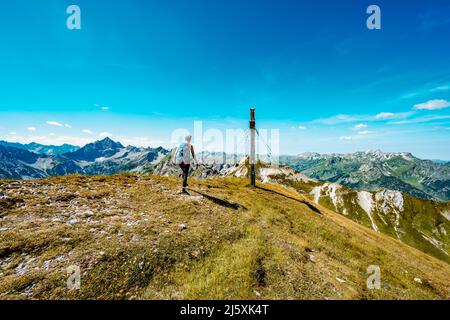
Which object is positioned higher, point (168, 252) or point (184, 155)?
point (184, 155)

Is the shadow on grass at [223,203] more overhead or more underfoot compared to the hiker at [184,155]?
more underfoot

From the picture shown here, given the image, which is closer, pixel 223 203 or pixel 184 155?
pixel 223 203

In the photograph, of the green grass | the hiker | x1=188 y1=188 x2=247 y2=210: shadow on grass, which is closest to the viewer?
the green grass

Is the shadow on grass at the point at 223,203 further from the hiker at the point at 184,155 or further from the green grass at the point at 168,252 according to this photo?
the hiker at the point at 184,155

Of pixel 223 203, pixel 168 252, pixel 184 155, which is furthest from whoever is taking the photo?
pixel 184 155

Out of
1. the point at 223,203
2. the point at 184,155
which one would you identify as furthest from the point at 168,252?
the point at 184,155

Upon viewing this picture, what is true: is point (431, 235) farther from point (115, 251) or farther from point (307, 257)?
point (115, 251)

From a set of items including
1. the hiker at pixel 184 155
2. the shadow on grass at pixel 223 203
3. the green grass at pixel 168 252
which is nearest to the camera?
the green grass at pixel 168 252

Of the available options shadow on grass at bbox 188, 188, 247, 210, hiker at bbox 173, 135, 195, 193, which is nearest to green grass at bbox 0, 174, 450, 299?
shadow on grass at bbox 188, 188, 247, 210

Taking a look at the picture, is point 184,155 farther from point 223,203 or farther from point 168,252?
point 168,252

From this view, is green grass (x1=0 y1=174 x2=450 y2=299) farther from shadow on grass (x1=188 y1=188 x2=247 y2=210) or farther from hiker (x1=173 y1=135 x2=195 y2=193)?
hiker (x1=173 y1=135 x2=195 y2=193)

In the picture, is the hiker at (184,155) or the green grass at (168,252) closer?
the green grass at (168,252)

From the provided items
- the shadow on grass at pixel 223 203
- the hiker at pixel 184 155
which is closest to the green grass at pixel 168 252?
the shadow on grass at pixel 223 203
